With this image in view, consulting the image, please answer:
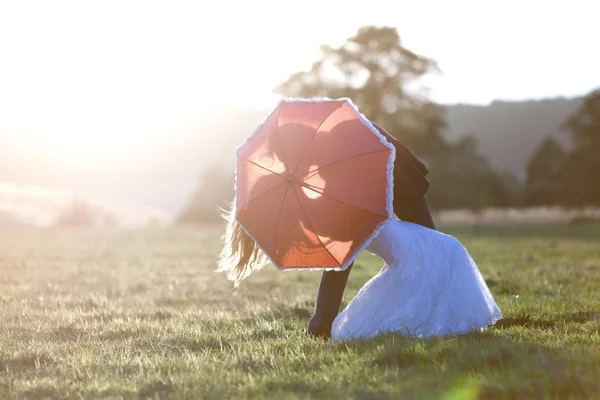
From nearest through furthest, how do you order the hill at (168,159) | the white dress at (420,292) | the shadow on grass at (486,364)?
the shadow on grass at (486,364)
the white dress at (420,292)
the hill at (168,159)

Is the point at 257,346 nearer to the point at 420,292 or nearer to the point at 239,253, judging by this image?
the point at 239,253

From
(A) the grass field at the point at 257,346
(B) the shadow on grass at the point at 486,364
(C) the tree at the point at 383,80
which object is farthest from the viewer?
(C) the tree at the point at 383,80

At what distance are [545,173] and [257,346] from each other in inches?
1624

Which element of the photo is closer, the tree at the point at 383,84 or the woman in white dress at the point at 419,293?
the woman in white dress at the point at 419,293

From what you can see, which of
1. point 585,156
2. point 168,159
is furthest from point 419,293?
point 168,159

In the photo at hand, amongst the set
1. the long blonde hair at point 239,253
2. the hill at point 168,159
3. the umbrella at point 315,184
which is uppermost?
the umbrella at point 315,184

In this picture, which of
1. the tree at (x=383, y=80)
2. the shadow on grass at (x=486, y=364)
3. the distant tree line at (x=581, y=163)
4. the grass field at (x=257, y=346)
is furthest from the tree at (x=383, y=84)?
the shadow on grass at (x=486, y=364)

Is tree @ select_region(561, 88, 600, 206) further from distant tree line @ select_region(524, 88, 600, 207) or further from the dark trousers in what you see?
the dark trousers

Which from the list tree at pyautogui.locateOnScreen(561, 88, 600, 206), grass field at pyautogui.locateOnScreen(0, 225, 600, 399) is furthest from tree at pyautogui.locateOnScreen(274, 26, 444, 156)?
grass field at pyautogui.locateOnScreen(0, 225, 600, 399)

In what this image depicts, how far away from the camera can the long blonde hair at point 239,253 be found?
19.5 ft

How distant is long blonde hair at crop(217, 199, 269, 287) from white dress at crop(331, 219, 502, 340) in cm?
97

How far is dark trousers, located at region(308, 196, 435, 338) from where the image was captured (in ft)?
19.1

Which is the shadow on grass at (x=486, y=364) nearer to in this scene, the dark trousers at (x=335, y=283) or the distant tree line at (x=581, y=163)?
the dark trousers at (x=335, y=283)

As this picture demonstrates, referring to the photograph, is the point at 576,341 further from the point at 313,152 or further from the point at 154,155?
the point at 154,155
